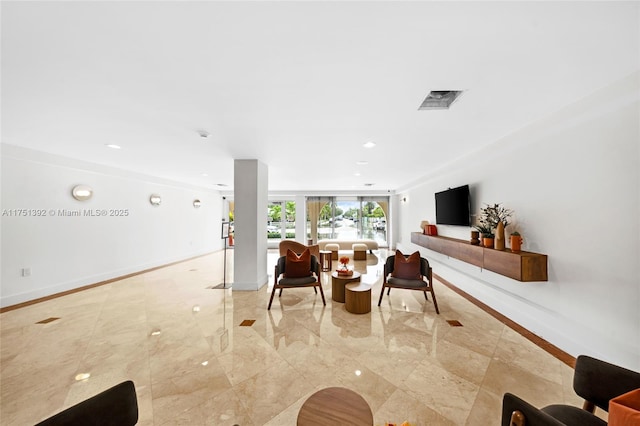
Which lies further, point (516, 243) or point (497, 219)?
point (497, 219)

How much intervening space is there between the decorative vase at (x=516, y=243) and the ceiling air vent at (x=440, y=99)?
1875 mm

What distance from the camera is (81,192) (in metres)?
4.59

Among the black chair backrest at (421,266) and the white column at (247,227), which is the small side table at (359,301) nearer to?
the black chair backrest at (421,266)

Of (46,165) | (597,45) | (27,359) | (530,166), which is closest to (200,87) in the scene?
(597,45)

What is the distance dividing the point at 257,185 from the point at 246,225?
2.65 ft

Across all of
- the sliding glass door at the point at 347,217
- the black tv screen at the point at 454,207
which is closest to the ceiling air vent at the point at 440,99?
the black tv screen at the point at 454,207

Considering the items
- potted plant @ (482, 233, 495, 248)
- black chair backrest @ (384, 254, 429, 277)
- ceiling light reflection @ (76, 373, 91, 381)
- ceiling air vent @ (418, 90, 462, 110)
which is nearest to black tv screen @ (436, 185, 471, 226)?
→ potted plant @ (482, 233, 495, 248)

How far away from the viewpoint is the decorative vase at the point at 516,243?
2904mm

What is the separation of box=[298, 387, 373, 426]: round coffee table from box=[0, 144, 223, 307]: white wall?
5.40 metres

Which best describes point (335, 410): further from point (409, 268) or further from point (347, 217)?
point (347, 217)

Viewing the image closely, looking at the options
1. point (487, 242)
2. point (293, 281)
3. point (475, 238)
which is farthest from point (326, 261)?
point (487, 242)

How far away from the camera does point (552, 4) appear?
128cm

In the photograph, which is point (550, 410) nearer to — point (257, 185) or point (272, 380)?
point (272, 380)

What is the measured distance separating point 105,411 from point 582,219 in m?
3.87
